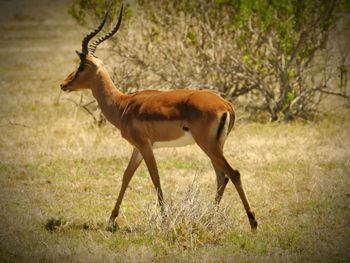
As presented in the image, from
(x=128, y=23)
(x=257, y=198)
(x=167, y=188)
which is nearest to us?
(x=257, y=198)

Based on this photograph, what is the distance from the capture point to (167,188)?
8789 mm

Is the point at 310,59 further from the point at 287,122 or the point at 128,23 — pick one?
the point at 128,23

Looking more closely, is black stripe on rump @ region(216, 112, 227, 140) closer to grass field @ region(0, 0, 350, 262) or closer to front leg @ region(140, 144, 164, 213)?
grass field @ region(0, 0, 350, 262)

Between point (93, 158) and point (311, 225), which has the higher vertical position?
point (311, 225)

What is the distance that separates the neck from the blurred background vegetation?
18.7 ft

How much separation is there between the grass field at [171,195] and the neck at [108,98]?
110 cm

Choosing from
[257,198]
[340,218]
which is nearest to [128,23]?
[257,198]

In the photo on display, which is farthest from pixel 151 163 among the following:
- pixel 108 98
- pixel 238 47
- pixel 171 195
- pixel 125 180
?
pixel 238 47

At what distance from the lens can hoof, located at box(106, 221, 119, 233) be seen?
22.3ft

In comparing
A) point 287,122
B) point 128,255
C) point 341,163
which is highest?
point 128,255

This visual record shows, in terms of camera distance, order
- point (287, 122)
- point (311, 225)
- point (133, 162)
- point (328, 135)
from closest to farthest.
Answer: point (311, 225) → point (133, 162) → point (328, 135) → point (287, 122)

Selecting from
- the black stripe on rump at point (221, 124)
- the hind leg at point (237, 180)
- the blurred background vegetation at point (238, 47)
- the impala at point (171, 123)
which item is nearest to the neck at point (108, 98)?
the impala at point (171, 123)

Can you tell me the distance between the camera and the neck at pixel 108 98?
25.0 ft

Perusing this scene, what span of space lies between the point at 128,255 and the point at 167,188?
3.03 m
